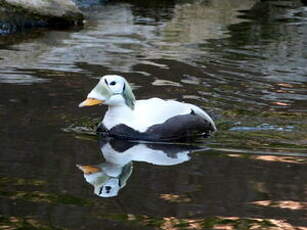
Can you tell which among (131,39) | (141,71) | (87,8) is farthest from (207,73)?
(87,8)

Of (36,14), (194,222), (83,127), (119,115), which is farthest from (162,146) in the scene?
(36,14)

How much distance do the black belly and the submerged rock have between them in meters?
7.78

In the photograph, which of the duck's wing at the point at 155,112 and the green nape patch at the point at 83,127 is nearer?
the duck's wing at the point at 155,112

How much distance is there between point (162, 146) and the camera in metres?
7.58

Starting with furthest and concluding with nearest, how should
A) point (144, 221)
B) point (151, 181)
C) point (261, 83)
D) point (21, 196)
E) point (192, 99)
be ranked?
point (261, 83), point (192, 99), point (151, 181), point (21, 196), point (144, 221)

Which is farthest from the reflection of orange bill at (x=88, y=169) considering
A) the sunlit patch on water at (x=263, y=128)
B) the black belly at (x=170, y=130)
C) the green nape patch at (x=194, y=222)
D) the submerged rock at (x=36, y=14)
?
the submerged rock at (x=36, y=14)

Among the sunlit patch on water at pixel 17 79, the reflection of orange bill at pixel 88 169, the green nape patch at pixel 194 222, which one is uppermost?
the green nape patch at pixel 194 222

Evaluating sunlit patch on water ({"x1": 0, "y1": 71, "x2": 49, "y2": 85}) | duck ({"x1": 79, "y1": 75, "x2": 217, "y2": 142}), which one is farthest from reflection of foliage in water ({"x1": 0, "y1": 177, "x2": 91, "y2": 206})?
sunlit patch on water ({"x1": 0, "y1": 71, "x2": 49, "y2": 85})

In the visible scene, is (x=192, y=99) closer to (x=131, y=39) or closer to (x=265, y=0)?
(x=131, y=39)

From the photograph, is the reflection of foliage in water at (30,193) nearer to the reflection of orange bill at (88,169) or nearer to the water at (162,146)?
the water at (162,146)

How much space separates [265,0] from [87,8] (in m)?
5.16

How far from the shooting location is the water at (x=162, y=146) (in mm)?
5574

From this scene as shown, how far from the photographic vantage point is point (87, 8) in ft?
62.7

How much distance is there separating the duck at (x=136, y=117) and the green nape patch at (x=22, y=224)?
2524mm
